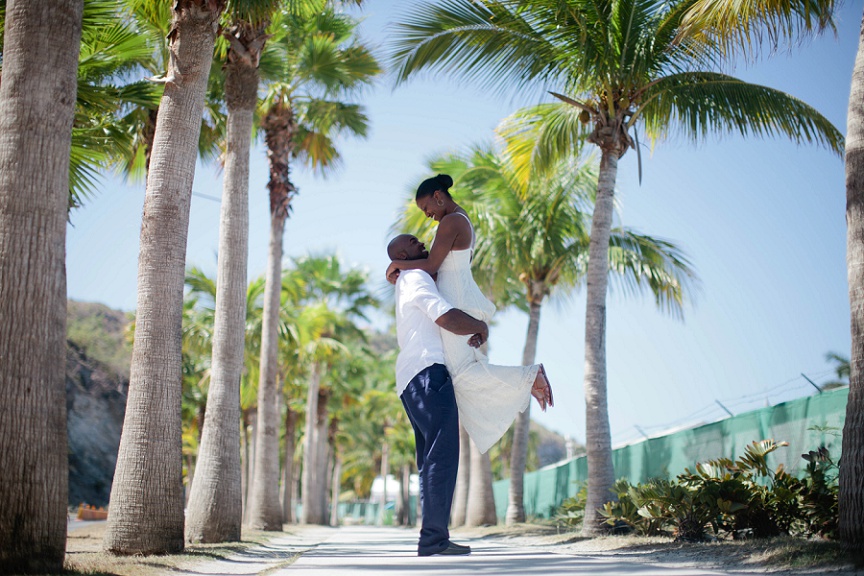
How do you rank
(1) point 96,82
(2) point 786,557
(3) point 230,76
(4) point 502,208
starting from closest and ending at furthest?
(2) point 786,557, (1) point 96,82, (3) point 230,76, (4) point 502,208

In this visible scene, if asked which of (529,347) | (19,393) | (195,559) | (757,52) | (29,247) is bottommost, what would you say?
(195,559)

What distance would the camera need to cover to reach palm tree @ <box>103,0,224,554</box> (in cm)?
744

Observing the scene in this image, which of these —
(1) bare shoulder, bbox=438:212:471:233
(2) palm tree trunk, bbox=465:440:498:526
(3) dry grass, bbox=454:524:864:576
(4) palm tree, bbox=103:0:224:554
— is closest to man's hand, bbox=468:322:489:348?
(1) bare shoulder, bbox=438:212:471:233

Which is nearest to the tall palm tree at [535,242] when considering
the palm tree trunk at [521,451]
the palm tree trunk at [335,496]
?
the palm tree trunk at [521,451]

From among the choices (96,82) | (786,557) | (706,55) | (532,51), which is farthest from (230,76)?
(786,557)

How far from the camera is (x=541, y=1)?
12.1 metres

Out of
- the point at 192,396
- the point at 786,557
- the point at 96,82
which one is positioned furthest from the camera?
the point at 192,396

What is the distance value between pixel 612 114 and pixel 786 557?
8504mm

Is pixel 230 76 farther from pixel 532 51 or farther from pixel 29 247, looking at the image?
pixel 29 247

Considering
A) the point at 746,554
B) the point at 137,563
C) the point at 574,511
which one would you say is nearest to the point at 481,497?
the point at 574,511

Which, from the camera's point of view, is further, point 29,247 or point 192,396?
point 192,396

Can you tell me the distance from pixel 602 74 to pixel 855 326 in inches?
279

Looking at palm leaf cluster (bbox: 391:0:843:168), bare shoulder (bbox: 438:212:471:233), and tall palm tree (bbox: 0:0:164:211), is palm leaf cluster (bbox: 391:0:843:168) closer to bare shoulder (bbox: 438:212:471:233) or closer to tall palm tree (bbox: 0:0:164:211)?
tall palm tree (bbox: 0:0:164:211)

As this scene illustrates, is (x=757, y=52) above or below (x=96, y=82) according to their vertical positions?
below
